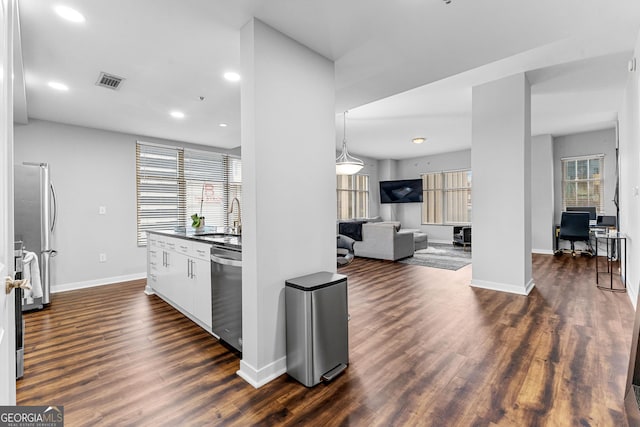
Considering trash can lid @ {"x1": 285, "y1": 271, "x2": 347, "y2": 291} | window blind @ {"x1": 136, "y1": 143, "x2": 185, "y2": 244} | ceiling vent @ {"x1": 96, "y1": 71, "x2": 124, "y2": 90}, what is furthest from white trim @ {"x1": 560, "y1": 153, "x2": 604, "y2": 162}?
ceiling vent @ {"x1": 96, "y1": 71, "x2": 124, "y2": 90}

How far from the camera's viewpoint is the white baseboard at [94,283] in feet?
14.8

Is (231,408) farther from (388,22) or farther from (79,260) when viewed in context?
(79,260)

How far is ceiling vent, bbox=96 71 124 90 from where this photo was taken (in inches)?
119

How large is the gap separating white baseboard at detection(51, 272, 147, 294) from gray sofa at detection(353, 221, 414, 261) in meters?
4.43

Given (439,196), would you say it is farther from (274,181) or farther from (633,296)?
(274,181)

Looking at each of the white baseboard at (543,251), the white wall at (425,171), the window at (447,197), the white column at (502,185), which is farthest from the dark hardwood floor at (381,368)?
the white wall at (425,171)

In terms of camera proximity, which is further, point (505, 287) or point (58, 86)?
point (505, 287)

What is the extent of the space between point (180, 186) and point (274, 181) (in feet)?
14.1

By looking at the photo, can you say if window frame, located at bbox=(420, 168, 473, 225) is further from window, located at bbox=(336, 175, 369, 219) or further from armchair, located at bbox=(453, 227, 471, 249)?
window, located at bbox=(336, 175, 369, 219)

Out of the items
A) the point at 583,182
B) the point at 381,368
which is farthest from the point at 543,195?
the point at 381,368

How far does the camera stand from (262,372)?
81.7 inches

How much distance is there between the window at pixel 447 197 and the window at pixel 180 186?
6286 millimetres

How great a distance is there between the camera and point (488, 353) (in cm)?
242

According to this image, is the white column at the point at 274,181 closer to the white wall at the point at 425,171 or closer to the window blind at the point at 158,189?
the window blind at the point at 158,189
